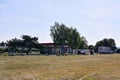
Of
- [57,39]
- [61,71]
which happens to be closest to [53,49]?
[57,39]

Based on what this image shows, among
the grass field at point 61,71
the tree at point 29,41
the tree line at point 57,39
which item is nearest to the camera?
the grass field at point 61,71

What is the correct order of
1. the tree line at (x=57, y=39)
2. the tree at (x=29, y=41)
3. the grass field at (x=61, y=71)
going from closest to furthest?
the grass field at (x=61, y=71) → the tree line at (x=57, y=39) → the tree at (x=29, y=41)

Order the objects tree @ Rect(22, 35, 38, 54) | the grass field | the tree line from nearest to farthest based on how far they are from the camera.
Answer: the grass field
the tree line
tree @ Rect(22, 35, 38, 54)

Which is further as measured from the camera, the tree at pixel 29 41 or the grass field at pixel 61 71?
the tree at pixel 29 41

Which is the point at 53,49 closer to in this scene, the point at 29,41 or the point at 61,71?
the point at 29,41

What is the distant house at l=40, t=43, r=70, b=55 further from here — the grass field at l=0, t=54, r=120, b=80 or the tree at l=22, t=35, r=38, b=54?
the grass field at l=0, t=54, r=120, b=80

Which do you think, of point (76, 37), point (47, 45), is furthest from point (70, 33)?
point (47, 45)

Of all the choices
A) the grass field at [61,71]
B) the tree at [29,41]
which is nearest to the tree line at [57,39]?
the tree at [29,41]

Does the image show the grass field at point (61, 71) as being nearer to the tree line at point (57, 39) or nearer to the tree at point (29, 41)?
the tree line at point (57, 39)

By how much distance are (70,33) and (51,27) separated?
376 inches

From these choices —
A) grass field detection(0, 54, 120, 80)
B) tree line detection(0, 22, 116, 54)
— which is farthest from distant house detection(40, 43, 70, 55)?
grass field detection(0, 54, 120, 80)

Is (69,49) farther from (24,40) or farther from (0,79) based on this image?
(0,79)

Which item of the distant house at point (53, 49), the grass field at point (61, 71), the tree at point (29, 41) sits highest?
the tree at point (29, 41)

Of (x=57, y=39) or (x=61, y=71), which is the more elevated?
(x=57, y=39)
